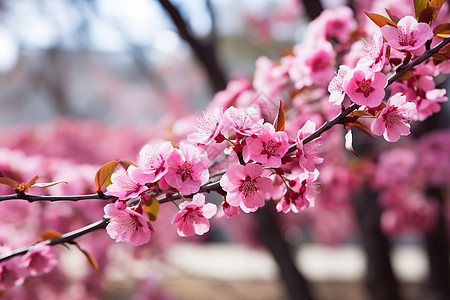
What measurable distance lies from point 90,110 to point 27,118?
6.83ft

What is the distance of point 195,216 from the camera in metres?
0.82

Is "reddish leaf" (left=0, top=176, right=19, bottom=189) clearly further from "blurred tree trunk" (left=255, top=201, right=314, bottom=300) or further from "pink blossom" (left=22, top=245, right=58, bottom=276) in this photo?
"blurred tree trunk" (left=255, top=201, right=314, bottom=300)

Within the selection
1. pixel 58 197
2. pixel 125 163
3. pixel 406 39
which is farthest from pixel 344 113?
pixel 58 197

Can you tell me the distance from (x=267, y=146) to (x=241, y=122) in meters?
0.06

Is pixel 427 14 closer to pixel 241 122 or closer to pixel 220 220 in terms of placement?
pixel 241 122

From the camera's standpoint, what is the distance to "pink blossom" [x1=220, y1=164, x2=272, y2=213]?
77 centimetres

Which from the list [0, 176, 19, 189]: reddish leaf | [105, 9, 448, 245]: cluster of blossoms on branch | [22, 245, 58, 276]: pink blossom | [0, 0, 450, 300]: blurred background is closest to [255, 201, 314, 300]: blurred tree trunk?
[0, 0, 450, 300]: blurred background

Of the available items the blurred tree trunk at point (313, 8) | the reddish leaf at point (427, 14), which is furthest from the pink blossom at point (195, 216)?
the blurred tree trunk at point (313, 8)

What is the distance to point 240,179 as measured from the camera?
77cm

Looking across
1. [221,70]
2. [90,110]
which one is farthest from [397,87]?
[90,110]

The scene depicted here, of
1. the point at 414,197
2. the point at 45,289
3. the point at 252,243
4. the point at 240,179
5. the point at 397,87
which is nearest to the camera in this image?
the point at 240,179

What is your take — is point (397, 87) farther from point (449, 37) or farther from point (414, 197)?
point (414, 197)

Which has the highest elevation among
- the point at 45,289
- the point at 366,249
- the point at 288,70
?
the point at 288,70

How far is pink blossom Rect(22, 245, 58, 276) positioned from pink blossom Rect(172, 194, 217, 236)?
0.37 meters
